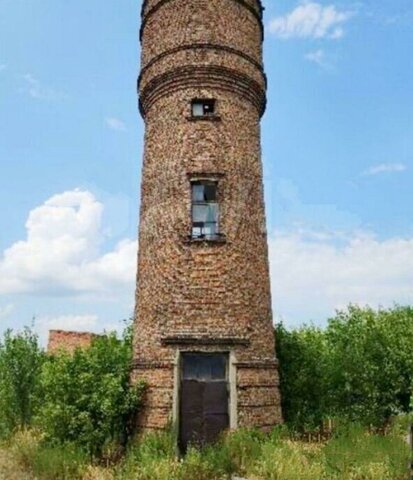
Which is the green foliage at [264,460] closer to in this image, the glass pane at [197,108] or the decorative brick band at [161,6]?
the glass pane at [197,108]

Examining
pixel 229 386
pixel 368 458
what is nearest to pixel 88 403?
pixel 229 386

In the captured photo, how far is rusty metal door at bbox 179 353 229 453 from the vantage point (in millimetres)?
11773

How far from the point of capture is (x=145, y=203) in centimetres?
1397

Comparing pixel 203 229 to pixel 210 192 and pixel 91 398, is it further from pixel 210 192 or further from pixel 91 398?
pixel 91 398

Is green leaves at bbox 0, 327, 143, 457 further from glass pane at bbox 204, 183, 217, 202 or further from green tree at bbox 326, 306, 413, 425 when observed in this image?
green tree at bbox 326, 306, 413, 425

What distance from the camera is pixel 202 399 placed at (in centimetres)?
1191

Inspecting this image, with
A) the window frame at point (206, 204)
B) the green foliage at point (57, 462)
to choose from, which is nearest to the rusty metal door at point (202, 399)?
the green foliage at point (57, 462)

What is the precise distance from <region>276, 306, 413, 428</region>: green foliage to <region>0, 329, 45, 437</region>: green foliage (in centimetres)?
818

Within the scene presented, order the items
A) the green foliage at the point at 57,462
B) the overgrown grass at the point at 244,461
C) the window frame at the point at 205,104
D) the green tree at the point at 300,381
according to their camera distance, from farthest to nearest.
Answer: the green tree at the point at 300,381 → the window frame at the point at 205,104 → the green foliage at the point at 57,462 → the overgrown grass at the point at 244,461

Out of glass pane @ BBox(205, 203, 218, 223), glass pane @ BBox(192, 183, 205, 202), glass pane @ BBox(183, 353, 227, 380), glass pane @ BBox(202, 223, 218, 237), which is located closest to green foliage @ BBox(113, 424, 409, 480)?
glass pane @ BBox(183, 353, 227, 380)

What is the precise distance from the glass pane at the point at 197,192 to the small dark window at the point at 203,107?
6.45ft

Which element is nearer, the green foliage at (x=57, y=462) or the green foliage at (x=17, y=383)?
the green foliage at (x=57, y=462)

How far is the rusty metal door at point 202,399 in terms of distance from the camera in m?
11.8

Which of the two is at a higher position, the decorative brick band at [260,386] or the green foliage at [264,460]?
the decorative brick band at [260,386]
